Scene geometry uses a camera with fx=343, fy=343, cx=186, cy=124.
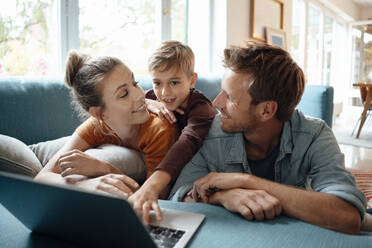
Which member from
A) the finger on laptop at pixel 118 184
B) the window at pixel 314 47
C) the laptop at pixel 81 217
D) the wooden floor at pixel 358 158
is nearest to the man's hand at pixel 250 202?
the laptop at pixel 81 217

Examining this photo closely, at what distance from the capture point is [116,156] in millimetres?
A: 1371

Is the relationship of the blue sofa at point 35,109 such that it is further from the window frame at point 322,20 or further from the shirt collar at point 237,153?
the window frame at point 322,20

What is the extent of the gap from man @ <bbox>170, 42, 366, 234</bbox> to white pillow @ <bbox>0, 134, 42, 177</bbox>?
569 mm

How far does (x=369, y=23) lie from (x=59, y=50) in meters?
9.02

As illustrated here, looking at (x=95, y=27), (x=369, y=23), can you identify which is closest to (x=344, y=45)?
(x=369, y=23)

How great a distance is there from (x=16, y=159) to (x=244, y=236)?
3.07 ft

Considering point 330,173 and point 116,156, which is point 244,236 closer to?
point 330,173

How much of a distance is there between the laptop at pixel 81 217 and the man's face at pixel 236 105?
554 mm

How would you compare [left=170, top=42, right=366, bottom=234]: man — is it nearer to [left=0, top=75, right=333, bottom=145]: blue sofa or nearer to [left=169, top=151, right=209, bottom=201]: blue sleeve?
[left=169, top=151, right=209, bottom=201]: blue sleeve

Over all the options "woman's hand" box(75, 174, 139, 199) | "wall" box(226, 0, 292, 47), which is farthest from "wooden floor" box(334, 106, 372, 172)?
"woman's hand" box(75, 174, 139, 199)

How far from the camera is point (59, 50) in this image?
2467 mm

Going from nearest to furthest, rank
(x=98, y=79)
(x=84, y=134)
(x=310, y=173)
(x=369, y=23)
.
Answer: (x=310, y=173), (x=98, y=79), (x=84, y=134), (x=369, y=23)

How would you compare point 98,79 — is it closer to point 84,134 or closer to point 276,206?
point 84,134

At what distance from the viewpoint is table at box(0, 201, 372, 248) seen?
2.07 ft
